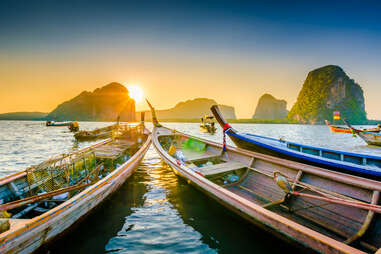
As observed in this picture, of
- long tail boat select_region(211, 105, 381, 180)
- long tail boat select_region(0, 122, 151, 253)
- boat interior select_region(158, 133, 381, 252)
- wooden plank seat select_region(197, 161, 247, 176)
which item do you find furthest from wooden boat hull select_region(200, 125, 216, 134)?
long tail boat select_region(0, 122, 151, 253)

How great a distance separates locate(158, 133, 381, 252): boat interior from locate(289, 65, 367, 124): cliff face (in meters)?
159

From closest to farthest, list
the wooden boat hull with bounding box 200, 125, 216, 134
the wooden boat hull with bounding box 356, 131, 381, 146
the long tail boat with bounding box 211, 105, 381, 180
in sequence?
1. the long tail boat with bounding box 211, 105, 381, 180
2. the wooden boat hull with bounding box 356, 131, 381, 146
3. the wooden boat hull with bounding box 200, 125, 216, 134

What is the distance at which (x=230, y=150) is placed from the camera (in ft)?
26.3

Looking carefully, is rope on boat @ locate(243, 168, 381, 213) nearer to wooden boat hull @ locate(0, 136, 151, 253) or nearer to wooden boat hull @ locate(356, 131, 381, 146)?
wooden boat hull @ locate(0, 136, 151, 253)

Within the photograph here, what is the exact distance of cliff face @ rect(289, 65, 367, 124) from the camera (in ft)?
436

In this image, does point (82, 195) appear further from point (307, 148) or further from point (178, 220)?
point (307, 148)

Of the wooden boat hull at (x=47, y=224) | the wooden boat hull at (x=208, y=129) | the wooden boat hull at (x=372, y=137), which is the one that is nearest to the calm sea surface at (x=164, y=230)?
the wooden boat hull at (x=47, y=224)

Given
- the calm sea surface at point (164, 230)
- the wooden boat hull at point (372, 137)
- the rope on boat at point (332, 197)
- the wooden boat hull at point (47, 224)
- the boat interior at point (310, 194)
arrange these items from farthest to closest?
the wooden boat hull at point (372, 137)
the calm sea surface at point (164, 230)
the boat interior at point (310, 194)
the rope on boat at point (332, 197)
the wooden boat hull at point (47, 224)

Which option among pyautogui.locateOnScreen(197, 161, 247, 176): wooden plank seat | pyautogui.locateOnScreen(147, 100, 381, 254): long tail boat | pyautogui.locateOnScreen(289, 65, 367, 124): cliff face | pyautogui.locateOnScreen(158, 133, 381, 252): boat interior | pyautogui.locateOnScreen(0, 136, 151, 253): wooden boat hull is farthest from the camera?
pyautogui.locateOnScreen(289, 65, 367, 124): cliff face

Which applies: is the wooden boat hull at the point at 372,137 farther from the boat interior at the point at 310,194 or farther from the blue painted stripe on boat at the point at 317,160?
the boat interior at the point at 310,194

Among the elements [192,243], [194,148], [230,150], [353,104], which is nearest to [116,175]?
[192,243]

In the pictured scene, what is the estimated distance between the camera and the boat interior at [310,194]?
3223 millimetres

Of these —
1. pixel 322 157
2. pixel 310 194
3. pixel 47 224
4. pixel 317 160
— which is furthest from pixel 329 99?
pixel 47 224

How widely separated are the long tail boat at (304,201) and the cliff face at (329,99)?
521ft
